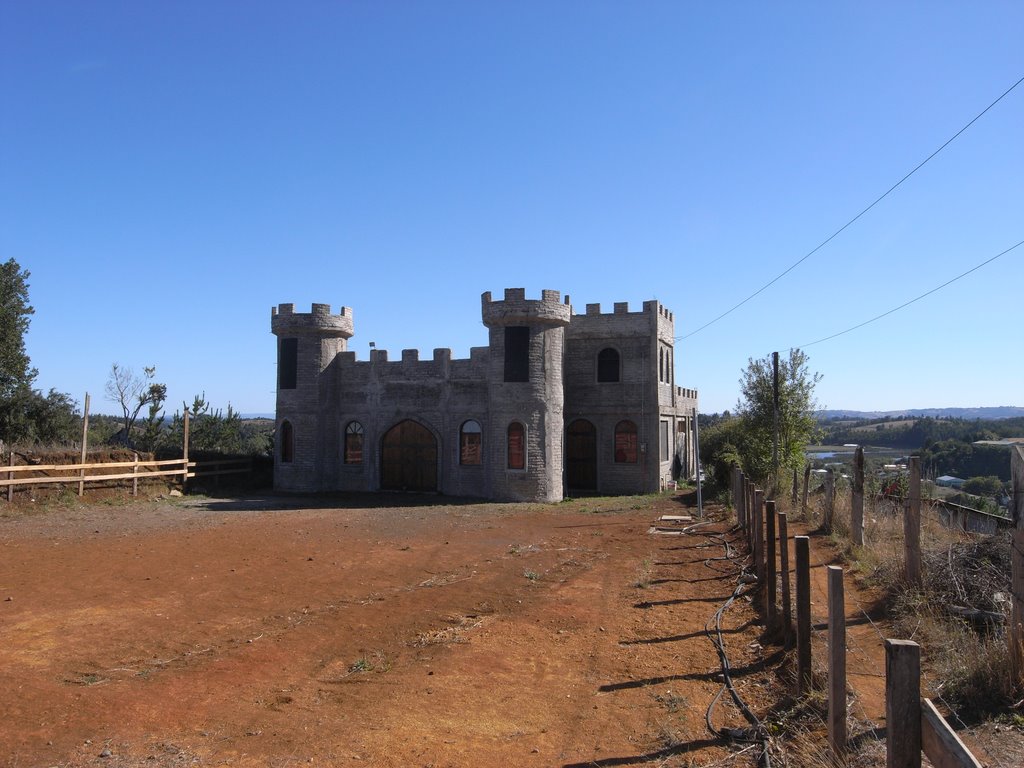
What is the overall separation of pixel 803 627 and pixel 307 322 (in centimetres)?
2509

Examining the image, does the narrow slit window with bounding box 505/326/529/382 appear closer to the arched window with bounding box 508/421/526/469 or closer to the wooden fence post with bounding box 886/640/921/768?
the arched window with bounding box 508/421/526/469

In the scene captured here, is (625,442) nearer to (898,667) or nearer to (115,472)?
(115,472)

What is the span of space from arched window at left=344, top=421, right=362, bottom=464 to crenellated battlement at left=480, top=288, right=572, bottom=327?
7517 millimetres

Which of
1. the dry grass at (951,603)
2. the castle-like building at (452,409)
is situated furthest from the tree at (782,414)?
the dry grass at (951,603)

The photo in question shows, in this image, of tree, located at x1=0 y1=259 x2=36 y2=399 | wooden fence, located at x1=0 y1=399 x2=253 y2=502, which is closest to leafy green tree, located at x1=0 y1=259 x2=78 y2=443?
tree, located at x1=0 y1=259 x2=36 y2=399

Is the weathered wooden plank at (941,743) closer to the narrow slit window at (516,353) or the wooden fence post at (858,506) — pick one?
the wooden fence post at (858,506)

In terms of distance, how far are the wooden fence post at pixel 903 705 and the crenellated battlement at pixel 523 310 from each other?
22.4 metres

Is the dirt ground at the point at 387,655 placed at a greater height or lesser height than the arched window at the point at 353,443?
lesser

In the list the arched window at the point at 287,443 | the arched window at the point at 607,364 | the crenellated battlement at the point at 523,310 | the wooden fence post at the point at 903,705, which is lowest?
the wooden fence post at the point at 903,705

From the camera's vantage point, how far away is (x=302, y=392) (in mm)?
28375

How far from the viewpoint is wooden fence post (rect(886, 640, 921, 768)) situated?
3105mm

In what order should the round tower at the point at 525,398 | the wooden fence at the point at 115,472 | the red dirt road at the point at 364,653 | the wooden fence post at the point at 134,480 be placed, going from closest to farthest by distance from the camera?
the red dirt road at the point at 364,653 < the wooden fence at the point at 115,472 < the wooden fence post at the point at 134,480 < the round tower at the point at 525,398

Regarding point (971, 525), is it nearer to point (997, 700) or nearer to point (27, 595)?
point (997, 700)

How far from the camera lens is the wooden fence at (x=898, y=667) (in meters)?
2.95
